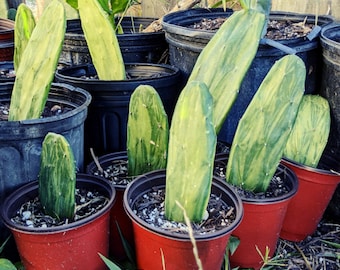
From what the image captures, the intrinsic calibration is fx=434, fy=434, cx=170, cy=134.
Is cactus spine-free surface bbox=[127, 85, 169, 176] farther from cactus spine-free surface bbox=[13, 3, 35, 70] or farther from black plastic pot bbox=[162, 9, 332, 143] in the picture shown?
cactus spine-free surface bbox=[13, 3, 35, 70]

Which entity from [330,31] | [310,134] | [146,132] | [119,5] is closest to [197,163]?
[146,132]

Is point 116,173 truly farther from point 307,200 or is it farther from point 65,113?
point 307,200

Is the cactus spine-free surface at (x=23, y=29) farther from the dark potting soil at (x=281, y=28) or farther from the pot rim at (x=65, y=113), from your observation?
the dark potting soil at (x=281, y=28)

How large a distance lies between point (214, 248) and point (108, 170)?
1.46 feet

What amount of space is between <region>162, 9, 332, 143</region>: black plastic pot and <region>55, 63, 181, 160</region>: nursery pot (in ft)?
0.23

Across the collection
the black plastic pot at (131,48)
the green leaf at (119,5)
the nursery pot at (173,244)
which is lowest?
the nursery pot at (173,244)

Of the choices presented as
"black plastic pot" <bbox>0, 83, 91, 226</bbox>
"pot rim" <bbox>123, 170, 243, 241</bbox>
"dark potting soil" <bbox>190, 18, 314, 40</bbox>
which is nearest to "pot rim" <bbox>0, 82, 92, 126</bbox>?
"black plastic pot" <bbox>0, 83, 91, 226</bbox>

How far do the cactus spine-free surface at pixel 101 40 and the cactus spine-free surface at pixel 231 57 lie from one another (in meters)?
0.38

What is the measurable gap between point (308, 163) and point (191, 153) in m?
0.52

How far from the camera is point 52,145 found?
0.95 m

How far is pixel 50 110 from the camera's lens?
124 centimetres

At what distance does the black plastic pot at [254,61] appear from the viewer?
1310 mm

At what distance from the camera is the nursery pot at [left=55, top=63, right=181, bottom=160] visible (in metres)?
1.33

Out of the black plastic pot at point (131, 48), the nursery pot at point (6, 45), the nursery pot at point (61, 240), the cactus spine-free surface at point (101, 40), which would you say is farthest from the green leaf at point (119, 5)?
the nursery pot at point (61, 240)
